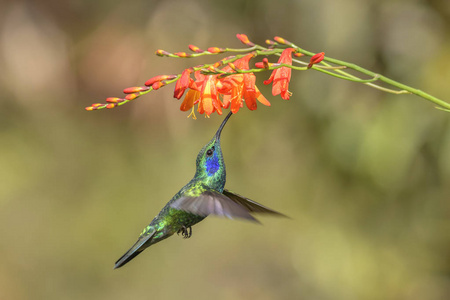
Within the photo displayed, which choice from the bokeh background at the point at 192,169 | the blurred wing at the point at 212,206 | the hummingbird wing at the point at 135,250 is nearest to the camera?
the blurred wing at the point at 212,206

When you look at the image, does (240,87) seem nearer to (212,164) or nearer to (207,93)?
(207,93)

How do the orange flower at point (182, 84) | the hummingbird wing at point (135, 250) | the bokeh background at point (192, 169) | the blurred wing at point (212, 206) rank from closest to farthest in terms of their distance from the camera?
the blurred wing at point (212, 206) < the orange flower at point (182, 84) < the hummingbird wing at point (135, 250) < the bokeh background at point (192, 169)

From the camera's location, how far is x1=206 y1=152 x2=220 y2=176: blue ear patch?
61.9 inches

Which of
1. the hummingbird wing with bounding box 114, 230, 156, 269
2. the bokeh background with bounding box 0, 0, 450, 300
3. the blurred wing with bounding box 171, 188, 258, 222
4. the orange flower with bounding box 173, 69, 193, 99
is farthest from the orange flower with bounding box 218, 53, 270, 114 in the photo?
the bokeh background with bounding box 0, 0, 450, 300

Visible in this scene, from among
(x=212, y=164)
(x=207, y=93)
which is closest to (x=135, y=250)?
(x=212, y=164)

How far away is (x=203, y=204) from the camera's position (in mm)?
1330

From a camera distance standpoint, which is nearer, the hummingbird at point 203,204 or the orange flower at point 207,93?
the hummingbird at point 203,204

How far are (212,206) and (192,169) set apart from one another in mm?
2916

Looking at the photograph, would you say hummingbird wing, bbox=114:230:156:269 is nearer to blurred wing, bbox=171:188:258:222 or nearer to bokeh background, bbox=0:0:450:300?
blurred wing, bbox=171:188:258:222

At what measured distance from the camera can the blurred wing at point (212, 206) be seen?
1.23 metres

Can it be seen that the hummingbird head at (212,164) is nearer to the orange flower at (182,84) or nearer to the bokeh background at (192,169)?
the orange flower at (182,84)

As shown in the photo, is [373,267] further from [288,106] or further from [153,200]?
[153,200]

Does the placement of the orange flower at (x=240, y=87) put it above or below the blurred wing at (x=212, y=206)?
above

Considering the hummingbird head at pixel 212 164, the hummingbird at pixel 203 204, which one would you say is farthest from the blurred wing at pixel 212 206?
the hummingbird head at pixel 212 164
